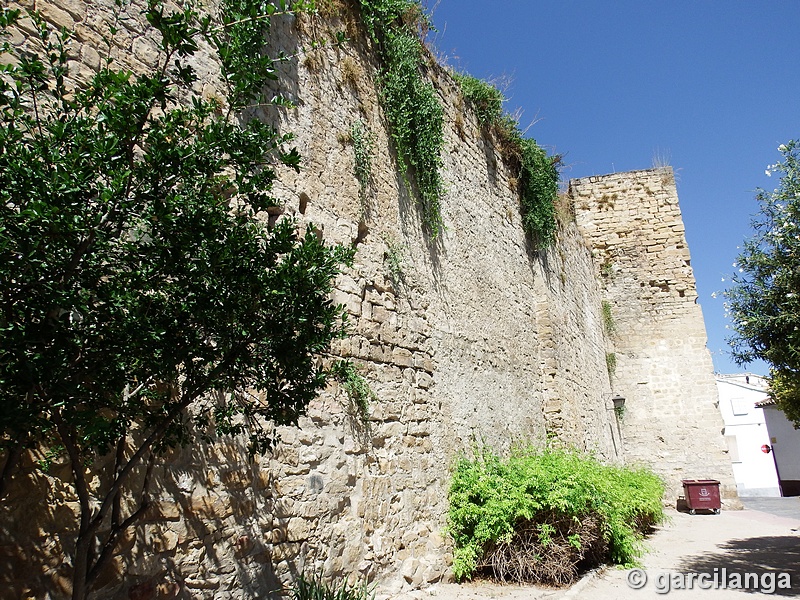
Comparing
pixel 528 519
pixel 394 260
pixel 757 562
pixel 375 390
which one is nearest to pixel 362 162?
pixel 394 260

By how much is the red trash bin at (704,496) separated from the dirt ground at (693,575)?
3506 mm

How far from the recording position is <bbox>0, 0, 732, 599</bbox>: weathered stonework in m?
3.46

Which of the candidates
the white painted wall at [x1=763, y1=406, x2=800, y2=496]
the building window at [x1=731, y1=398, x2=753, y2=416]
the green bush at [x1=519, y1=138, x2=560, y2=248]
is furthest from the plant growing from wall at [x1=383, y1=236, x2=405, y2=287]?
the building window at [x1=731, y1=398, x2=753, y2=416]

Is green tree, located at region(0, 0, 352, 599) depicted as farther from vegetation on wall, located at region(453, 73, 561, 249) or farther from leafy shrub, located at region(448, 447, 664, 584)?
vegetation on wall, located at region(453, 73, 561, 249)

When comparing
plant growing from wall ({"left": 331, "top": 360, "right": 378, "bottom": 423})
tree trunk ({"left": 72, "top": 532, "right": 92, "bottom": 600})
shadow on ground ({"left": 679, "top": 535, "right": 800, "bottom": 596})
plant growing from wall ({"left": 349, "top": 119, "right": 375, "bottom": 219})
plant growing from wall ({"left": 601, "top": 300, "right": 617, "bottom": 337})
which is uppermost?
plant growing from wall ({"left": 601, "top": 300, "right": 617, "bottom": 337})

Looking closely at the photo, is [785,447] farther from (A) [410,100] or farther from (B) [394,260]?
(B) [394,260]

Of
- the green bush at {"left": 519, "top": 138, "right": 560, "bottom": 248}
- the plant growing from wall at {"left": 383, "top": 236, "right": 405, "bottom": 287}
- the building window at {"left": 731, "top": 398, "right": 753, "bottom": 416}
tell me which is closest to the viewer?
the plant growing from wall at {"left": 383, "top": 236, "right": 405, "bottom": 287}

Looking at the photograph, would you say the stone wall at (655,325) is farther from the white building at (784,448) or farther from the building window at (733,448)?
the building window at (733,448)

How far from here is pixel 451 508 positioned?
6273mm

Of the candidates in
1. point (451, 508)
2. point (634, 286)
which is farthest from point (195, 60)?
point (634, 286)

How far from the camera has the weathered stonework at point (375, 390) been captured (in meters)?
3.46

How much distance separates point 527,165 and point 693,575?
22.4ft

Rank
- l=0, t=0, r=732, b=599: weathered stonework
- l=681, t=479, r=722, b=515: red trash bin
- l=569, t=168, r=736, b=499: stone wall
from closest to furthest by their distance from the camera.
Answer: l=0, t=0, r=732, b=599: weathered stonework < l=681, t=479, r=722, b=515: red trash bin < l=569, t=168, r=736, b=499: stone wall

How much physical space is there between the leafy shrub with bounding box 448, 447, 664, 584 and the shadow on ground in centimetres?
124
